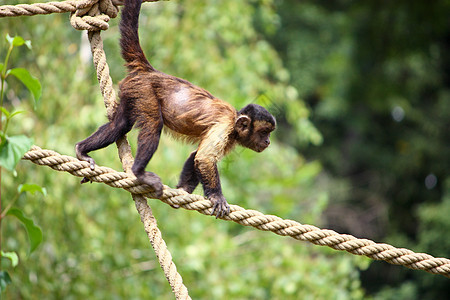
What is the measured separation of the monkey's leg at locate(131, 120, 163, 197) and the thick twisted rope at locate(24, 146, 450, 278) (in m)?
0.18

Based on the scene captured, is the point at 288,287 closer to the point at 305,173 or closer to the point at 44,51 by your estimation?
the point at 305,173

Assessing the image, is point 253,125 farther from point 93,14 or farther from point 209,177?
point 93,14

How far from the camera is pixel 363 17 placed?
9.63m

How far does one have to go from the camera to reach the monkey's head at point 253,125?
12.9 ft

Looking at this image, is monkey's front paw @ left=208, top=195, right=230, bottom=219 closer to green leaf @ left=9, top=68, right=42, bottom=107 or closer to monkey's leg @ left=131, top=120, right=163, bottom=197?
→ monkey's leg @ left=131, top=120, right=163, bottom=197

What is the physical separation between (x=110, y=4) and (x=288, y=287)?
11.0ft

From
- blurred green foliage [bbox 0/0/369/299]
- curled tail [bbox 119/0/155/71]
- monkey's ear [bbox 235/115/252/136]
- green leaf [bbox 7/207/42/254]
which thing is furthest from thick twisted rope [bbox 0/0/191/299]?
blurred green foliage [bbox 0/0/369/299]

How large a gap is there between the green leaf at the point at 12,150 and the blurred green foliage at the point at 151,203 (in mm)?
2040

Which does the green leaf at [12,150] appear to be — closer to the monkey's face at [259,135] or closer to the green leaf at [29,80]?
the green leaf at [29,80]

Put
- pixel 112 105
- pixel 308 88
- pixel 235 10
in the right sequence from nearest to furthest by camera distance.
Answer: pixel 112 105, pixel 235 10, pixel 308 88

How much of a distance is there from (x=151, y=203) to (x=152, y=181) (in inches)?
95.4

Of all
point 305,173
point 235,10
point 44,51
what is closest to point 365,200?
point 305,173

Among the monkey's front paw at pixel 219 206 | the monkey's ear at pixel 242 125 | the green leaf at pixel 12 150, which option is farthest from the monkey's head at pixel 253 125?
the green leaf at pixel 12 150

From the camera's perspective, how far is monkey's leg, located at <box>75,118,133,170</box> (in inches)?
133
